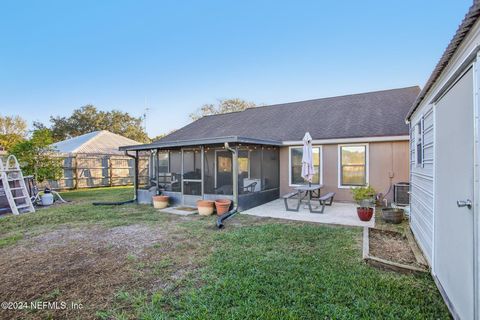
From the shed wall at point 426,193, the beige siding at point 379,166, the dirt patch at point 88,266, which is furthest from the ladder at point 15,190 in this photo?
the shed wall at point 426,193

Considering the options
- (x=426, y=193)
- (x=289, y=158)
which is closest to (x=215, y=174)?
(x=289, y=158)

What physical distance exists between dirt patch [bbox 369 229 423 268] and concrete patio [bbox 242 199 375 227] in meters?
0.65

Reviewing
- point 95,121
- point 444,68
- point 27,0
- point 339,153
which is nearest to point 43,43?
point 27,0

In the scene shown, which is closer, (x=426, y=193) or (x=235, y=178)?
(x=426, y=193)

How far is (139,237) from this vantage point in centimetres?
523

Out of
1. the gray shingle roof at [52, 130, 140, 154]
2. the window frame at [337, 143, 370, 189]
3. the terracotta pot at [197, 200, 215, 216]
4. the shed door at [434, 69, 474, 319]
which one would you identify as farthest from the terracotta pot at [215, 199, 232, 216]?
the gray shingle roof at [52, 130, 140, 154]

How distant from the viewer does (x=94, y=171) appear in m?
15.9

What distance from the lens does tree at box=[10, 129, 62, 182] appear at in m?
10.1

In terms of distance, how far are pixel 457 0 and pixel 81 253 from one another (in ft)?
39.2

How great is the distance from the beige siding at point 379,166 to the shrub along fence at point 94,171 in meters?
12.6

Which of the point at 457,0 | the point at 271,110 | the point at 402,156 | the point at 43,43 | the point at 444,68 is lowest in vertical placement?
the point at 402,156

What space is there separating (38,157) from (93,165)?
18.2 feet

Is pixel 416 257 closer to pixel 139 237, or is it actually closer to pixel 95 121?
pixel 139 237

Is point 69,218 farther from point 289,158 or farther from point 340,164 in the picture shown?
point 340,164
